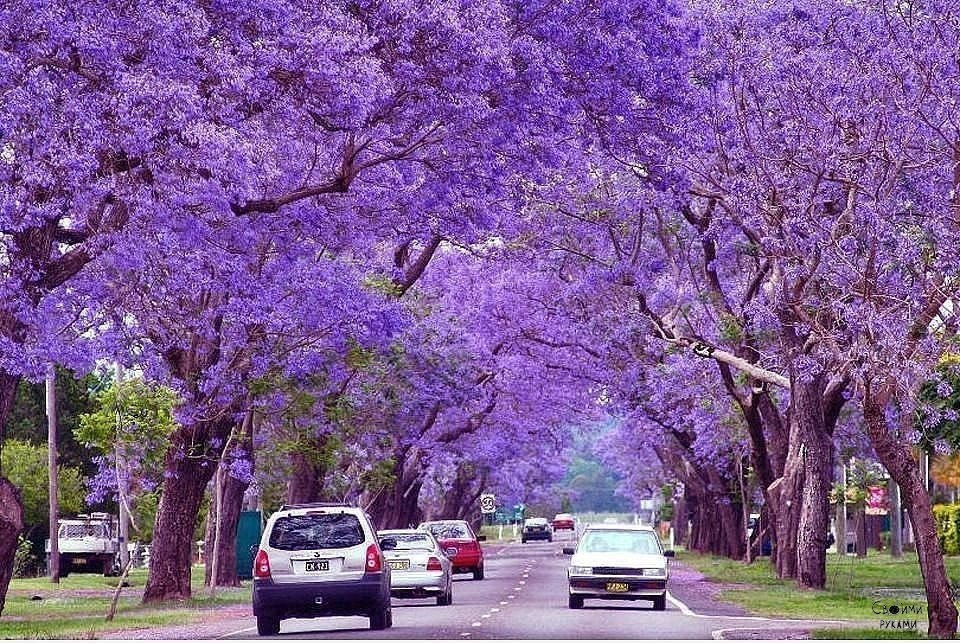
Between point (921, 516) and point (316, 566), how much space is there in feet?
25.8

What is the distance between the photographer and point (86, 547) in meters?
61.4

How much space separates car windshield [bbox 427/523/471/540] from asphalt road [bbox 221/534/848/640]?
840 cm

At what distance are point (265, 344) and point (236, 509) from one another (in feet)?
34.0

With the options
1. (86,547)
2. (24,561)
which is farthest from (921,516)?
(24,561)

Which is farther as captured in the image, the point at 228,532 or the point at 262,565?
the point at 228,532

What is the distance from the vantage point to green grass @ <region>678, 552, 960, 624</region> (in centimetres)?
3169

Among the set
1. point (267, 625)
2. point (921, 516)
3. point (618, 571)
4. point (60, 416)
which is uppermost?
point (60, 416)

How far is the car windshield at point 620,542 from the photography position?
103 feet

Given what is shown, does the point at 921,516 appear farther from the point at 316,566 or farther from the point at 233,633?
the point at 233,633

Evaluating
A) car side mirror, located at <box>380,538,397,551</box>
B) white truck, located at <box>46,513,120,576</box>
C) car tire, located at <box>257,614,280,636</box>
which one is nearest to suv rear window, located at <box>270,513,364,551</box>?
car tire, located at <box>257,614,280,636</box>

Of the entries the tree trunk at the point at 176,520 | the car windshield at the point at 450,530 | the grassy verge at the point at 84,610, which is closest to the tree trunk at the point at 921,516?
the grassy verge at the point at 84,610

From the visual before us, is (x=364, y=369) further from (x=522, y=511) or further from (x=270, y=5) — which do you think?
(x=522, y=511)

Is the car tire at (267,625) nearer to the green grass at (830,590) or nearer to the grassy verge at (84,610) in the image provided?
the grassy verge at (84,610)

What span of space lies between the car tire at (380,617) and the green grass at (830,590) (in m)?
6.63
